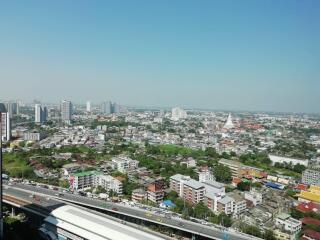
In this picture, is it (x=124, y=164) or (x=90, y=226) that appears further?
(x=124, y=164)

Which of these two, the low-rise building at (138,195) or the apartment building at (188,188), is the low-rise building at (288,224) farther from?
the low-rise building at (138,195)

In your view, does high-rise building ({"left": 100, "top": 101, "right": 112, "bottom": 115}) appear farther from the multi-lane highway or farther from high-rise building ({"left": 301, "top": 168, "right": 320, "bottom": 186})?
the multi-lane highway

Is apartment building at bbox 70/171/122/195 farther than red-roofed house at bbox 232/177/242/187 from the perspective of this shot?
No

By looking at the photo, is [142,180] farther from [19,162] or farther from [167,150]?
[167,150]

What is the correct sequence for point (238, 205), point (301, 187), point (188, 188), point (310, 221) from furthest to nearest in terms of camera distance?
point (301, 187) < point (188, 188) < point (238, 205) < point (310, 221)

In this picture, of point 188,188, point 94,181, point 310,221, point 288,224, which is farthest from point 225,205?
point 94,181

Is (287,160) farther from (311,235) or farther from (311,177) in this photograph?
(311,235)

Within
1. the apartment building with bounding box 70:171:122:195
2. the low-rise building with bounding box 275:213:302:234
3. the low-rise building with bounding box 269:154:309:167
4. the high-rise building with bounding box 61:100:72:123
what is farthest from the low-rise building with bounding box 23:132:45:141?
the low-rise building with bounding box 275:213:302:234

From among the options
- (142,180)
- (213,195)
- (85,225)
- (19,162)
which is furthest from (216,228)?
(19,162)

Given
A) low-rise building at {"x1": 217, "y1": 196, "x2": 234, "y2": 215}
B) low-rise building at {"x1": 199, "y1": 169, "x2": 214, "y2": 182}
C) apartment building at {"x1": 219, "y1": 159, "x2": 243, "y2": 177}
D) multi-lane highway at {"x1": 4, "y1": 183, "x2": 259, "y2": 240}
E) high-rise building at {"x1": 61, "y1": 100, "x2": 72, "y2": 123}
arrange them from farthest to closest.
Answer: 1. high-rise building at {"x1": 61, "y1": 100, "x2": 72, "y2": 123}
2. apartment building at {"x1": 219, "y1": 159, "x2": 243, "y2": 177}
3. low-rise building at {"x1": 199, "y1": 169, "x2": 214, "y2": 182}
4. low-rise building at {"x1": 217, "y1": 196, "x2": 234, "y2": 215}
5. multi-lane highway at {"x1": 4, "y1": 183, "x2": 259, "y2": 240}
